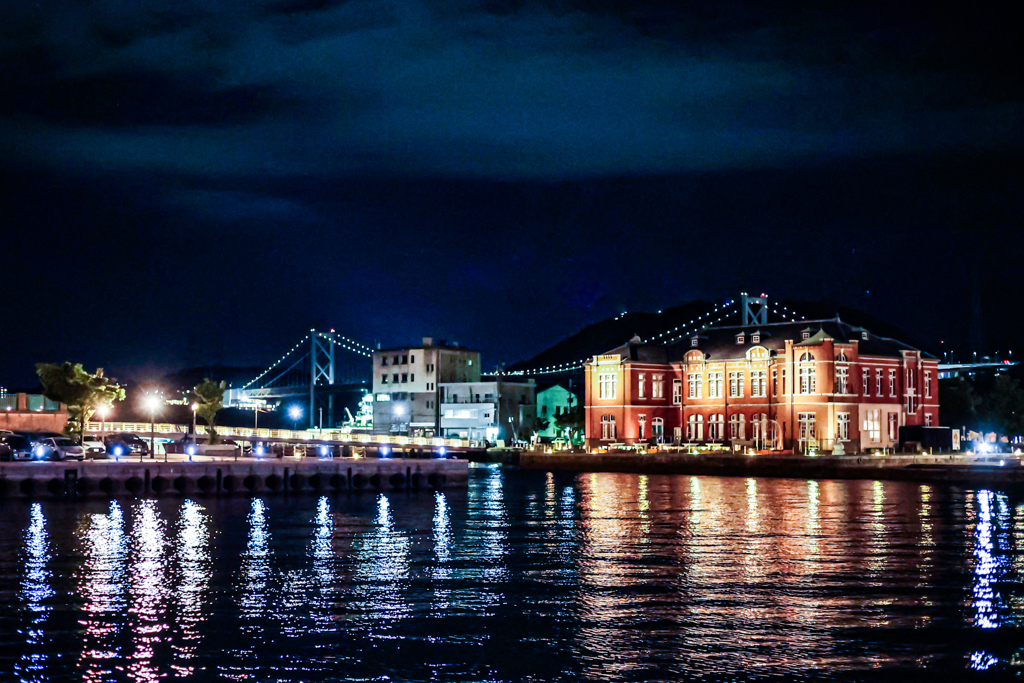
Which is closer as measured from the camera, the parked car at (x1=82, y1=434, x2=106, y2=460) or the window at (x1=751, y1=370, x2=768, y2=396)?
the parked car at (x1=82, y1=434, x2=106, y2=460)

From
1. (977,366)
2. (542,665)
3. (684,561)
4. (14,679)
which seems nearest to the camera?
(14,679)

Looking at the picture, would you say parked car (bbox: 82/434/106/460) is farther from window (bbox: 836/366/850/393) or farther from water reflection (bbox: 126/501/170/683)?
window (bbox: 836/366/850/393)

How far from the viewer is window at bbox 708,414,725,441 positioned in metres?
96.8

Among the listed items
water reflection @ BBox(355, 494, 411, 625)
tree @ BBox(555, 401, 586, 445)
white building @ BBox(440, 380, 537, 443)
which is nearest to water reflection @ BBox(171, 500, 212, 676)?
water reflection @ BBox(355, 494, 411, 625)

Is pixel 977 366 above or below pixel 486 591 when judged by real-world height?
above

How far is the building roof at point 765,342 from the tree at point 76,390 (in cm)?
4025

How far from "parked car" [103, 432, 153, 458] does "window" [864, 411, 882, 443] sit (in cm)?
5030

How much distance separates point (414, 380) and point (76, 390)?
49548 millimetres

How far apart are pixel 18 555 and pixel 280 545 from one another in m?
7.37

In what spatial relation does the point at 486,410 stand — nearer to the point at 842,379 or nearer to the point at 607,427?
the point at 607,427

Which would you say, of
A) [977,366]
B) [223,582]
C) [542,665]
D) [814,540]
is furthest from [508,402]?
[542,665]

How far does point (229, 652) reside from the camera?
21.5m

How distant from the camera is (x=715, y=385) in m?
97.5

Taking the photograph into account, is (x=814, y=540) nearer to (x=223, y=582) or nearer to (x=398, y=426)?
(x=223, y=582)
